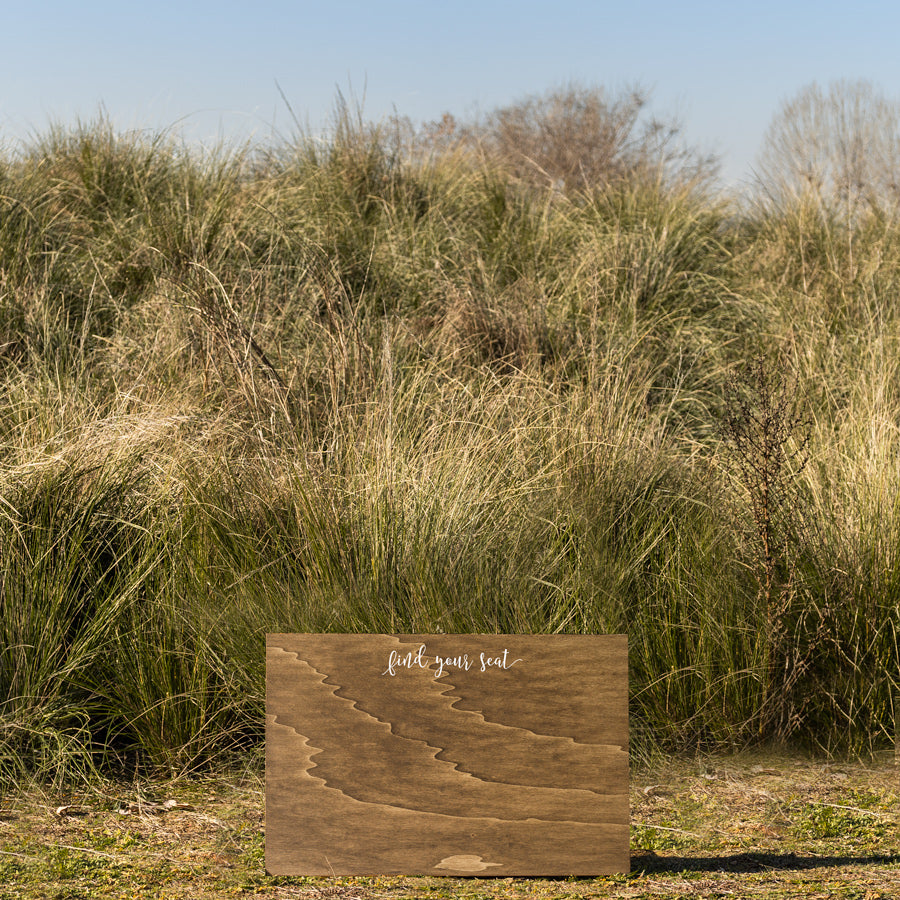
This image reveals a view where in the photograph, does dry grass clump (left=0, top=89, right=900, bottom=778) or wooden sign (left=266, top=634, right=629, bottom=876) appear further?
dry grass clump (left=0, top=89, right=900, bottom=778)

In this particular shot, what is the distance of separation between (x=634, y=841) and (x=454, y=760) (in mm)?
739

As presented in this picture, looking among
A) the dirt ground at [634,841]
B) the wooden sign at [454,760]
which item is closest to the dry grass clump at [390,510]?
the dirt ground at [634,841]

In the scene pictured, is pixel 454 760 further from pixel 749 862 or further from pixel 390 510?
pixel 390 510

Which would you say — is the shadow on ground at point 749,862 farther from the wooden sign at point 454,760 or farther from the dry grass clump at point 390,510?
the dry grass clump at point 390,510

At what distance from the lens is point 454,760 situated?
8.55 ft

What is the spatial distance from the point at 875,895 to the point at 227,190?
6.87 meters

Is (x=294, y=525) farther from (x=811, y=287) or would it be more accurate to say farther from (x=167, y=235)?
(x=811, y=287)

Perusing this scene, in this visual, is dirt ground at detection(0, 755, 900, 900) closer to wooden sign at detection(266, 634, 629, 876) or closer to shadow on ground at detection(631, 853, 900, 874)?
shadow on ground at detection(631, 853, 900, 874)

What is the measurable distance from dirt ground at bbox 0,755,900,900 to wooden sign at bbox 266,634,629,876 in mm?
125

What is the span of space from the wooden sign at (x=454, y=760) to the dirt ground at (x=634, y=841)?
0.12 metres

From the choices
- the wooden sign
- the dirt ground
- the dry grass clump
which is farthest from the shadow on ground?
the dry grass clump

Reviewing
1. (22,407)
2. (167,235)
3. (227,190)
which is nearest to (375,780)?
(22,407)

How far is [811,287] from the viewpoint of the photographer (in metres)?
8.41

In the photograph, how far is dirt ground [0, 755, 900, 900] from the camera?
2.69m
